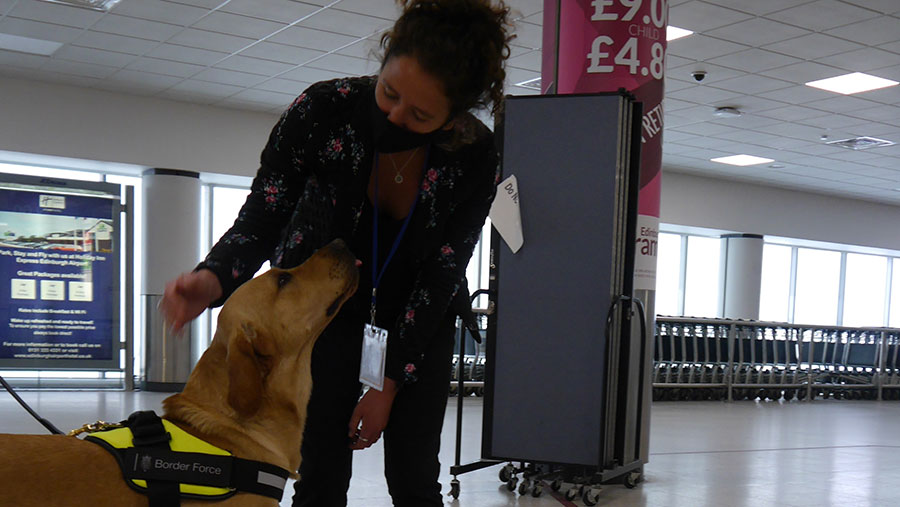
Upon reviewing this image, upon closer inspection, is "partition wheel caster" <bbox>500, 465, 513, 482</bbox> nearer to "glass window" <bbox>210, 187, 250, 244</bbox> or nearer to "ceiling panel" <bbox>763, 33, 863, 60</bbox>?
"ceiling panel" <bbox>763, 33, 863, 60</bbox>

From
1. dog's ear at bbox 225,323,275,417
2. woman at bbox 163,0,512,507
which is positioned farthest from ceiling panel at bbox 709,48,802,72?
dog's ear at bbox 225,323,275,417

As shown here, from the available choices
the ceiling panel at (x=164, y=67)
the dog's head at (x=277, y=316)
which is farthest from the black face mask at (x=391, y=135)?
the ceiling panel at (x=164, y=67)

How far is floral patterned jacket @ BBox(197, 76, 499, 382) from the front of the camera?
→ 1775mm

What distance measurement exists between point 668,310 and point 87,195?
42.5 ft

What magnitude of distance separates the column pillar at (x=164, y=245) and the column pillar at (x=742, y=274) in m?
11.1

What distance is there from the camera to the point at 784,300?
66.4 ft

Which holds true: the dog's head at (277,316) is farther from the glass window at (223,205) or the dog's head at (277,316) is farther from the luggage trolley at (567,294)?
the glass window at (223,205)

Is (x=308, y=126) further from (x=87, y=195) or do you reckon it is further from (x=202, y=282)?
(x=87, y=195)

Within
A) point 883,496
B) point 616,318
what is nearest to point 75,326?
point 616,318

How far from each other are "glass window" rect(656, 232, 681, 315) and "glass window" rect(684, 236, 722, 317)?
0.22m

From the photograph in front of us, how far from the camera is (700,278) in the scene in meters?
18.8

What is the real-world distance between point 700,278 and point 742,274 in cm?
135

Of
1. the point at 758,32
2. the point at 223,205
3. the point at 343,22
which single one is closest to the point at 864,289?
the point at 758,32

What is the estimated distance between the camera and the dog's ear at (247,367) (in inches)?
65.6
